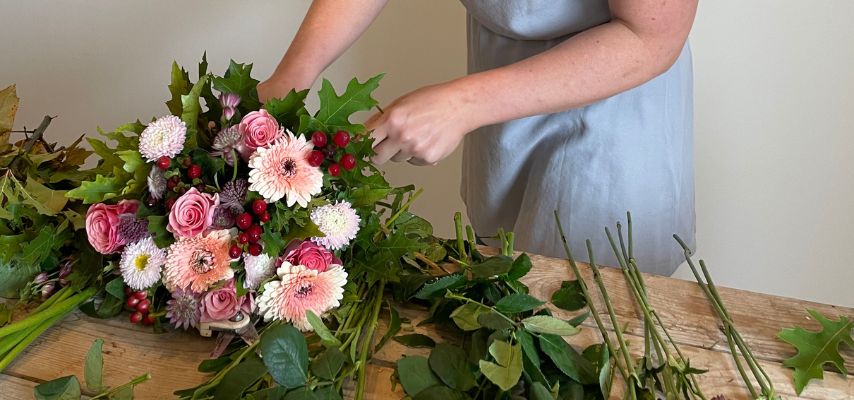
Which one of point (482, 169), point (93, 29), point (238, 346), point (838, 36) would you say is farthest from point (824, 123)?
point (93, 29)

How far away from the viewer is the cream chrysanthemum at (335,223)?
0.67 meters

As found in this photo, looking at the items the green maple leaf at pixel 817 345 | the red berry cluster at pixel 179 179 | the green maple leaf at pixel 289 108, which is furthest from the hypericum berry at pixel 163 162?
the green maple leaf at pixel 817 345

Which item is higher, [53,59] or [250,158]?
[53,59]

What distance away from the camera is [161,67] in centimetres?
185

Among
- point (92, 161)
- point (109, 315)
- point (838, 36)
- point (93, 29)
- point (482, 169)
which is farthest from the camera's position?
point (92, 161)

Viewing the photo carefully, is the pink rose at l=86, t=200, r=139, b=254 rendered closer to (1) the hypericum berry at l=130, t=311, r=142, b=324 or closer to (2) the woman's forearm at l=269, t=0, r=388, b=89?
(1) the hypericum berry at l=130, t=311, r=142, b=324

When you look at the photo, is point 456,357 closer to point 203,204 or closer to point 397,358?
point 397,358

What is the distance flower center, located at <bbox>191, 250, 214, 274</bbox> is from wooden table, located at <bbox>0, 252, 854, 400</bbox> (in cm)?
8

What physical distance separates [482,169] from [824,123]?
2.25 feet

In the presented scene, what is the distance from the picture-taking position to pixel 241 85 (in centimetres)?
70

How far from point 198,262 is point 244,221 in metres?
0.06

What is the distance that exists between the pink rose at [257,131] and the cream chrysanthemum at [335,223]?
8cm

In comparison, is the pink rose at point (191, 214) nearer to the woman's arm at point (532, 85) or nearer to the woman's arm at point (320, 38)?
the woman's arm at point (532, 85)

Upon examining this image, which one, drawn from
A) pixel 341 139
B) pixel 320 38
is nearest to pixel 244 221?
pixel 341 139
